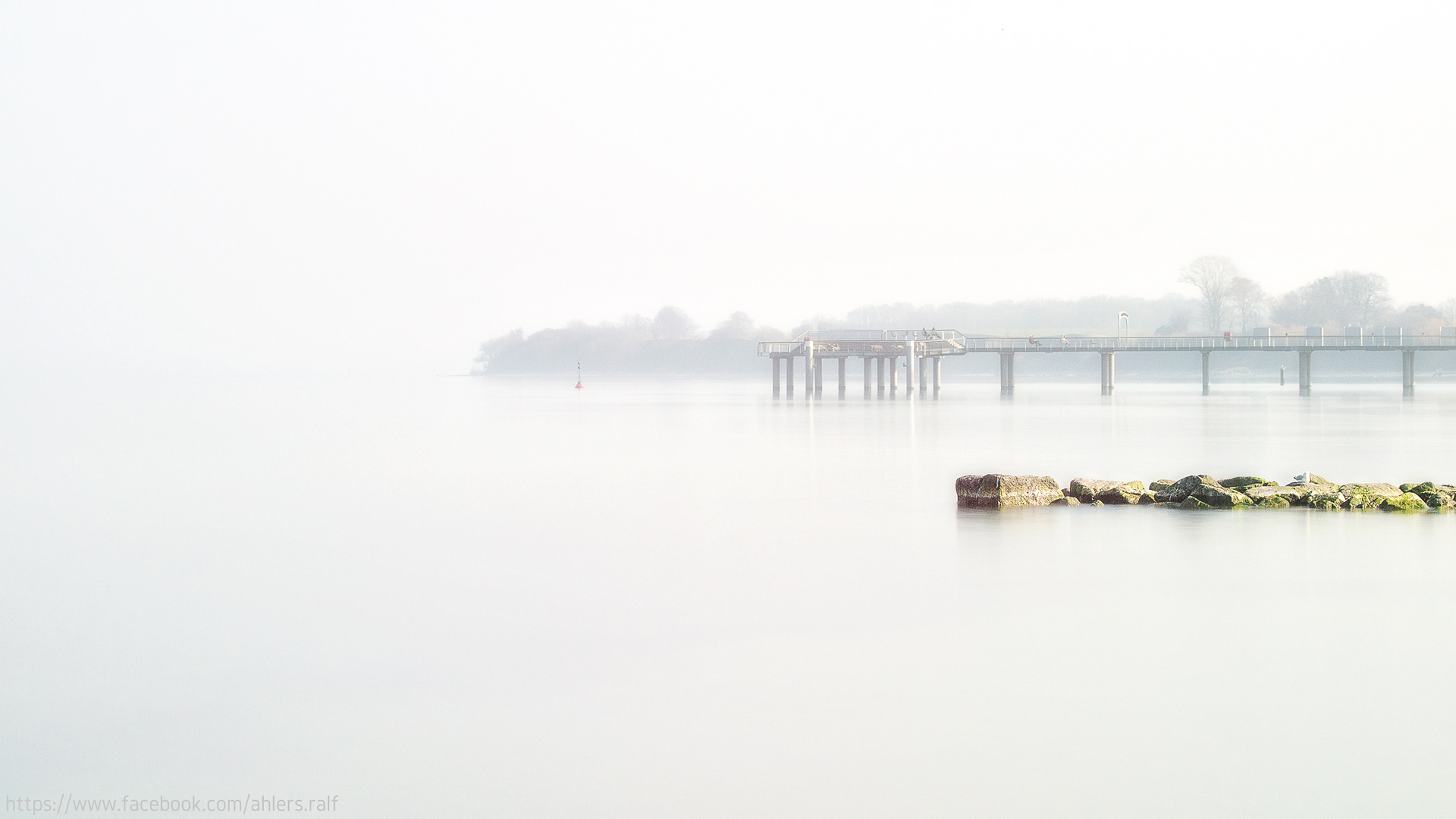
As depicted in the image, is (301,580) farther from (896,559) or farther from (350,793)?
(350,793)

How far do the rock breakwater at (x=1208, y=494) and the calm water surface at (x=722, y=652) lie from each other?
650 mm

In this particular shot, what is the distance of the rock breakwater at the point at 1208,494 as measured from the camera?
18359 mm

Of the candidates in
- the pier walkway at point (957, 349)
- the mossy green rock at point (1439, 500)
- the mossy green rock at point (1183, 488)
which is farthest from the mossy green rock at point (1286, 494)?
the pier walkway at point (957, 349)

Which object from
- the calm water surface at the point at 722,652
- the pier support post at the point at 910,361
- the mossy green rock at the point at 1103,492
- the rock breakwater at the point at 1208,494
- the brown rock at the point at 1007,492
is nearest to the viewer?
the calm water surface at the point at 722,652

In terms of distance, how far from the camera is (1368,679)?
915cm

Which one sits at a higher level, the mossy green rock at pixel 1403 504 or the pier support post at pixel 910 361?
the pier support post at pixel 910 361

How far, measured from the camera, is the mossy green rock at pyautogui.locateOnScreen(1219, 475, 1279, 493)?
19.3 metres

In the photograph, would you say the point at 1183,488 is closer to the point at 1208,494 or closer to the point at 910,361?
the point at 1208,494

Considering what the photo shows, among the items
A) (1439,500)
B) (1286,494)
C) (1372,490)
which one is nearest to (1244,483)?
(1286,494)

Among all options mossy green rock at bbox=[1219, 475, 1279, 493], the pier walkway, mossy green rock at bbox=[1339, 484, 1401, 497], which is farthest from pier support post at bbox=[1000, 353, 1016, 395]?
mossy green rock at bbox=[1339, 484, 1401, 497]

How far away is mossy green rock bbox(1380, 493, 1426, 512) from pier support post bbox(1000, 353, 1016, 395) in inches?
2339

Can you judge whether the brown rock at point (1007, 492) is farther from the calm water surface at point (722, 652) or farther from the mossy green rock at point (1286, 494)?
the mossy green rock at point (1286, 494)

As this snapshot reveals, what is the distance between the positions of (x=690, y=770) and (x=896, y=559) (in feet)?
24.8

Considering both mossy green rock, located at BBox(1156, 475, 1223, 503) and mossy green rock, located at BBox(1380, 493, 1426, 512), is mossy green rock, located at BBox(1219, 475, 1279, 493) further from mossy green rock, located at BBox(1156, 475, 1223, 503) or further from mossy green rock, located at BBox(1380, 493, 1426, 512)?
mossy green rock, located at BBox(1380, 493, 1426, 512)
